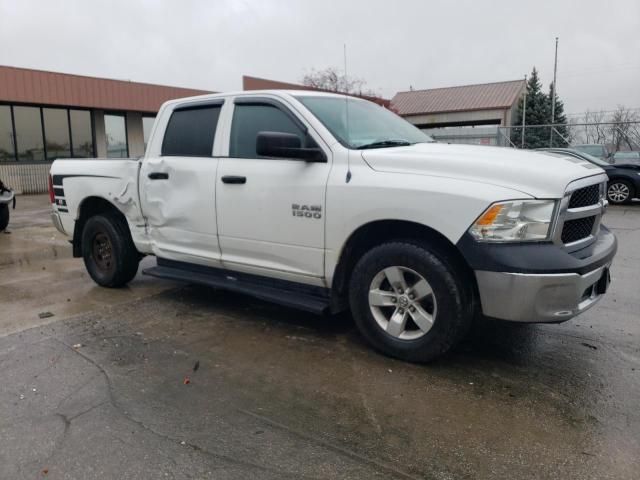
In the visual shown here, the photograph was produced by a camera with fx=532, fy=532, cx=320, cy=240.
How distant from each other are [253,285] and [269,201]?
2.61 ft

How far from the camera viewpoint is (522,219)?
3.27m

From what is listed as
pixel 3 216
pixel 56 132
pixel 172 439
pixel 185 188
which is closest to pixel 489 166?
pixel 172 439

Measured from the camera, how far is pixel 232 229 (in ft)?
15.0

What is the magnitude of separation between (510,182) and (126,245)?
404 centimetres

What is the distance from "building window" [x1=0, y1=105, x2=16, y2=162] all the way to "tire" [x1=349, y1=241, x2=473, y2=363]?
63.1 feet

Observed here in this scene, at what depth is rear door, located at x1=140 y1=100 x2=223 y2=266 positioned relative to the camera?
4.75 metres

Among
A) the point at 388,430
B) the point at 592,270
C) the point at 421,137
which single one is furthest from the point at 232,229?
the point at 592,270

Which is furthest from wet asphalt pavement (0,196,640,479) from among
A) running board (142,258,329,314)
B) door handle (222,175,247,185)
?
door handle (222,175,247,185)

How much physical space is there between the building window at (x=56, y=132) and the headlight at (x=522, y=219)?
2030 centimetres

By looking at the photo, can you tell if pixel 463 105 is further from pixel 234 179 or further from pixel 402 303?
pixel 402 303

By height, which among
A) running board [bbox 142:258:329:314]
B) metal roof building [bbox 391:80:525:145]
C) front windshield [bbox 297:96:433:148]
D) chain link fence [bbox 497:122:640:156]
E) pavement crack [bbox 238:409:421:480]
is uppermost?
metal roof building [bbox 391:80:525:145]

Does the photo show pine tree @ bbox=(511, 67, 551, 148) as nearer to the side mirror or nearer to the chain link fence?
the chain link fence

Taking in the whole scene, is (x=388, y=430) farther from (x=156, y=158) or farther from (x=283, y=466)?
(x=156, y=158)

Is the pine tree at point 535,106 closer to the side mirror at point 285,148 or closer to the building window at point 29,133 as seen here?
the building window at point 29,133
